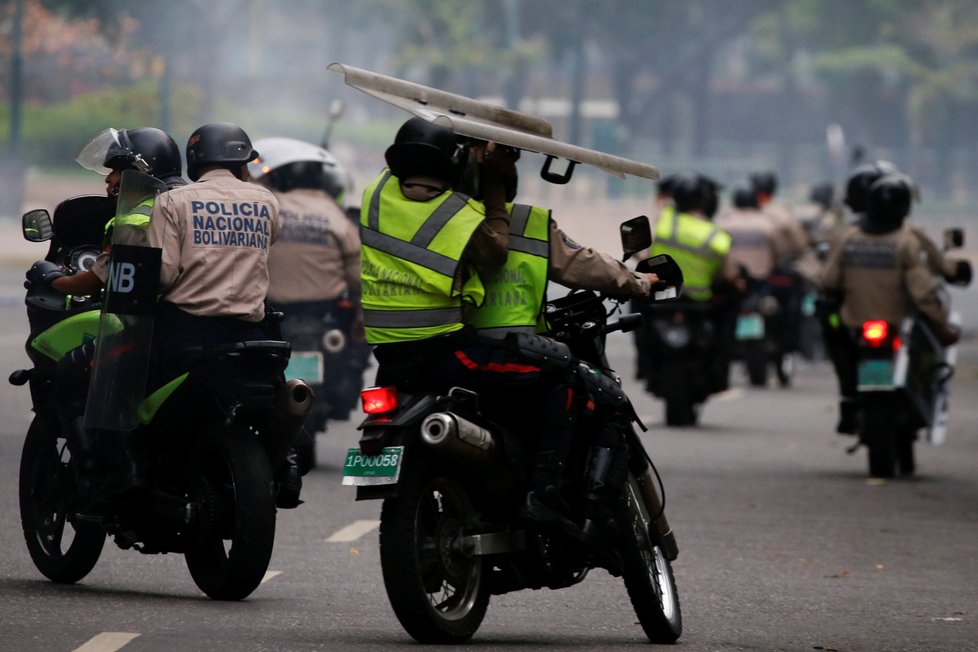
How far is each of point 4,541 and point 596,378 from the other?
329 cm

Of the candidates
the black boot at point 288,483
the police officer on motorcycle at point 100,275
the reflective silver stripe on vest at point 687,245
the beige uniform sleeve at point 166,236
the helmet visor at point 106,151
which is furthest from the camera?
the reflective silver stripe on vest at point 687,245

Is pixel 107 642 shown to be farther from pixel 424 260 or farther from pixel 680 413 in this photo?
pixel 680 413

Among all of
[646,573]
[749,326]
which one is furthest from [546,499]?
[749,326]

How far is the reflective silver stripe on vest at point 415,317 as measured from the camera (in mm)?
7254

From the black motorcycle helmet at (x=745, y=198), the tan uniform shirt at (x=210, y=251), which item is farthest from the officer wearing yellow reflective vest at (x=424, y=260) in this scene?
the black motorcycle helmet at (x=745, y=198)

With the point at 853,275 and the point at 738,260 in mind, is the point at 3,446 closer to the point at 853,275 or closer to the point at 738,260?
the point at 853,275

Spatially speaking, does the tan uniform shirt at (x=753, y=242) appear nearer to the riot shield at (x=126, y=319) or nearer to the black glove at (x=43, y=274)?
the black glove at (x=43, y=274)

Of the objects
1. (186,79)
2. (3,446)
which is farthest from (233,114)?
(3,446)

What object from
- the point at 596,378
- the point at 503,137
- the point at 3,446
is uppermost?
the point at 503,137

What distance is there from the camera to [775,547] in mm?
10562

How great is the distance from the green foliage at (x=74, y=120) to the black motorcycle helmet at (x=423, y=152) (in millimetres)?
55484

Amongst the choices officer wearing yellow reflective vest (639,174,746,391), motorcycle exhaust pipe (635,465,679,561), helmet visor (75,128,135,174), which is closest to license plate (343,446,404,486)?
motorcycle exhaust pipe (635,465,679,561)

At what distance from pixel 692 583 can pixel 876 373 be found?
462 centimetres

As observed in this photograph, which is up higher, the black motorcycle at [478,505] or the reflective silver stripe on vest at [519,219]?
the reflective silver stripe on vest at [519,219]
